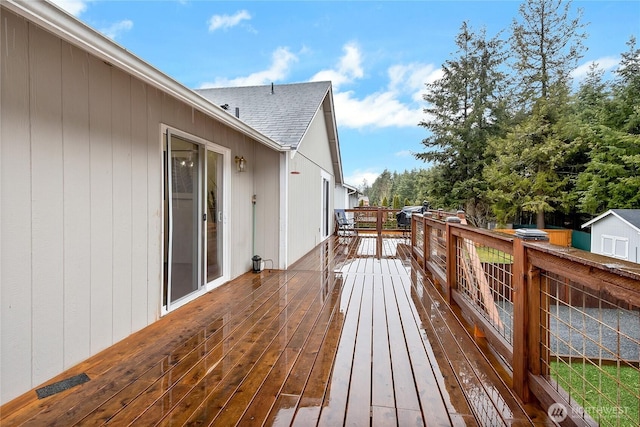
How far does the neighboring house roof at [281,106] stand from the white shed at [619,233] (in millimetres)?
10840

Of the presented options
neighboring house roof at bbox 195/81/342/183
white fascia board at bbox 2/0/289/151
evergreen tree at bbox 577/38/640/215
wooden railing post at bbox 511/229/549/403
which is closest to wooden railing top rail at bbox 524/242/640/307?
wooden railing post at bbox 511/229/549/403

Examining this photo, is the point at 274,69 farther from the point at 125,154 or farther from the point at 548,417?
the point at 548,417

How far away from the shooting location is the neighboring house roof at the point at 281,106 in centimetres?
618

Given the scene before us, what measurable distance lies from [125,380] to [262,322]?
1276mm

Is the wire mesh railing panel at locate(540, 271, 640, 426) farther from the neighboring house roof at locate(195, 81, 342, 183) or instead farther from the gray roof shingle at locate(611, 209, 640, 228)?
the gray roof shingle at locate(611, 209, 640, 228)

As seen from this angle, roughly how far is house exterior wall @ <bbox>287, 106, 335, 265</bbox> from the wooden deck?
2.63m

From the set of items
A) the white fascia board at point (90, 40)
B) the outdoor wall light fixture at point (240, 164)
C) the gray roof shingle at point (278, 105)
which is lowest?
the outdoor wall light fixture at point (240, 164)

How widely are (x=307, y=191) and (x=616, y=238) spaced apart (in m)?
12.1

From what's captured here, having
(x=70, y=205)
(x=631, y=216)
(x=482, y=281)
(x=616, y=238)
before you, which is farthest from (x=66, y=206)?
(x=616, y=238)

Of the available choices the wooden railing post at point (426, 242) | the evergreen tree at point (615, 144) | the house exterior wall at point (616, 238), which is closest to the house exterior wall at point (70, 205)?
the wooden railing post at point (426, 242)

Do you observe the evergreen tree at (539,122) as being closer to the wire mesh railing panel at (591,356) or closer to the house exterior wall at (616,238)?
the house exterior wall at (616,238)

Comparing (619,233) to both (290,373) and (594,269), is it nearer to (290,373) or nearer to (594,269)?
(594,269)

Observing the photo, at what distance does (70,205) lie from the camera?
2266 mm

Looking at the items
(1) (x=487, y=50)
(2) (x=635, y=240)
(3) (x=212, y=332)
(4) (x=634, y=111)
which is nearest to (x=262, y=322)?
(3) (x=212, y=332)
